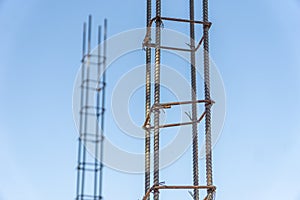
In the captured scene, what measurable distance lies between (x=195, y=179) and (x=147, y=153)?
1.23 meters

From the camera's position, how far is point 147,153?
1434cm

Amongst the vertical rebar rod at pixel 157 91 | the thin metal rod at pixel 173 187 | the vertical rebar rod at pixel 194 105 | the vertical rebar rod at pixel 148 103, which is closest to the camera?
the thin metal rod at pixel 173 187

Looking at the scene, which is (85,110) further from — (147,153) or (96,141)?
(147,153)

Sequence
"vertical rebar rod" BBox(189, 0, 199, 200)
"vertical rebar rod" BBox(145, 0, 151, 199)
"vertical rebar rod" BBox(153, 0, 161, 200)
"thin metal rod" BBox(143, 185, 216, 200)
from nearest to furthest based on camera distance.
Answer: "thin metal rod" BBox(143, 185, 216, 200) → "vertical rebar rod" BBox(153, 0, 161, 200) → "vertical rebar rod" BBox(145, 0, 151, 199) → "vertical rebar rod" BBox(189, 0, 199, 200)

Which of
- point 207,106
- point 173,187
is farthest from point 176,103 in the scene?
point 173,187

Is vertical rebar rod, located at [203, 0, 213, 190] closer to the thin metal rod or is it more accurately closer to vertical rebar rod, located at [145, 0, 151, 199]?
the thin metal rod

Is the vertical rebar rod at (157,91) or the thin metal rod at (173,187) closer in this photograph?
the thin metal rod at (173,187)

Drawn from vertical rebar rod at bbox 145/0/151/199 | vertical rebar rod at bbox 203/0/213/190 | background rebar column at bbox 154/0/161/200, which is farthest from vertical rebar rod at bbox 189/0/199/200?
vertical rebar rod at bbox 145/0/151/199

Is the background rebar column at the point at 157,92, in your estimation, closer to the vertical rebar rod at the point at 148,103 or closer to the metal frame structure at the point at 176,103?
the metal frame structure at the point at 176,103

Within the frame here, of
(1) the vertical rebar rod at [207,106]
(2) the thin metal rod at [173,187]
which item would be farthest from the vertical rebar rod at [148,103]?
(1) the vertical rebar rod at [207,106]

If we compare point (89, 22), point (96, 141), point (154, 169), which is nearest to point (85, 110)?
point (96, 141)

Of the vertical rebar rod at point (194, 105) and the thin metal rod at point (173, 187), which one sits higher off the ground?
the vertical rebar rod at point (194, 105)

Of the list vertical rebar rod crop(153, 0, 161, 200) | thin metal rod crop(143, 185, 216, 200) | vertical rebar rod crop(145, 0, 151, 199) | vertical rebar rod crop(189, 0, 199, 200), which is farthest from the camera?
vertical rebar rod crop(189, 0, 199, 200)

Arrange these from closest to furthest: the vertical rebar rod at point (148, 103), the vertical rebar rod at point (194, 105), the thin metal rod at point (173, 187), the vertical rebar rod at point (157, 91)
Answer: the thin metal rod at point (173, 187) < the vertical rebar rod at point (157, 91) < the vertical rebar rod at point (148, 103) < the vertical rebar rod at point (194, 105)
